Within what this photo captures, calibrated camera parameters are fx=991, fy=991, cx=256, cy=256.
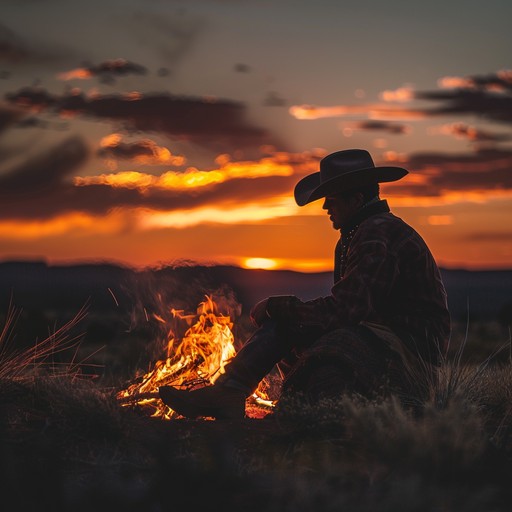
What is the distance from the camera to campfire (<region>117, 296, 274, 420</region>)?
9344mm

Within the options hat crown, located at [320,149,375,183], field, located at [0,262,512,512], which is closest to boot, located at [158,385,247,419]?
field, located at [0,262,512,512]

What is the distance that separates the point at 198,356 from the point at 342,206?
2092 mm

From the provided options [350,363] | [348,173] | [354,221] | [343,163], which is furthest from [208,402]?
[343,163]

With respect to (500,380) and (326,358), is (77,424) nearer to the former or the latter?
(326,358)

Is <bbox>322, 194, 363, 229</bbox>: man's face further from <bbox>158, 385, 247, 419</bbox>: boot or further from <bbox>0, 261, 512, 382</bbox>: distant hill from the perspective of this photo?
<bbox>158, 385, 247, 419</bbox>: boot

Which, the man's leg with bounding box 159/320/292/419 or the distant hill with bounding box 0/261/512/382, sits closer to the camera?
the man's leg with bounding box 159/320/292/419

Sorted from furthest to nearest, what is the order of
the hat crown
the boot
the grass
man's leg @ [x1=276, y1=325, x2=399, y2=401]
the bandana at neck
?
the hat crown → the bandana at neck → the boot → man's leg @ [x1=276, y1=325, x2=399, y2=401] → the grass

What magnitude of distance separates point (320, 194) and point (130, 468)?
128 inches

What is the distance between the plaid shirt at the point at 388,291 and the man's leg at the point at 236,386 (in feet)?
0.93

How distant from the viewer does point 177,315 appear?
9.85 metres

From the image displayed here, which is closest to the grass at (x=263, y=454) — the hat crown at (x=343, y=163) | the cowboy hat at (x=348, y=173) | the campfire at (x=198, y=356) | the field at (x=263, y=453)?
the field at (x=263, y=453)

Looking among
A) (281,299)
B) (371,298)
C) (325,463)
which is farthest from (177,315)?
(325,463)

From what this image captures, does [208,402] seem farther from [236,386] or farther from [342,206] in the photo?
[342,206]

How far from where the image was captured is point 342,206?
28.5ft
